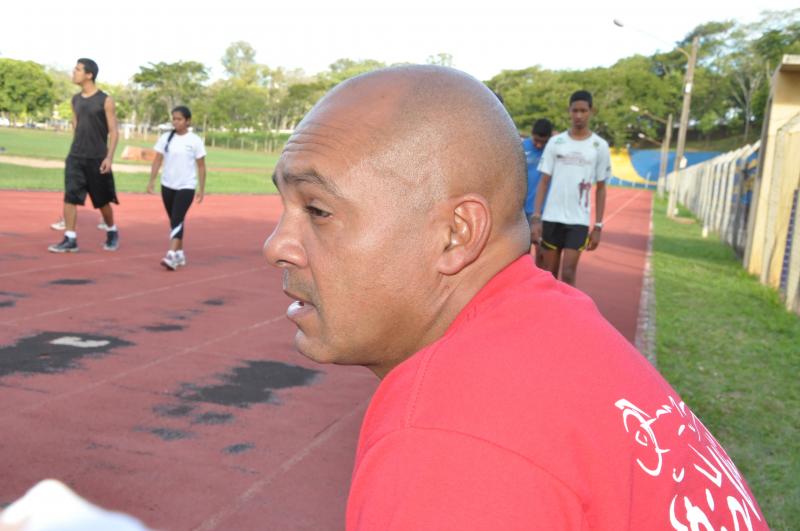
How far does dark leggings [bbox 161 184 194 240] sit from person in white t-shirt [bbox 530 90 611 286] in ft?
13.0

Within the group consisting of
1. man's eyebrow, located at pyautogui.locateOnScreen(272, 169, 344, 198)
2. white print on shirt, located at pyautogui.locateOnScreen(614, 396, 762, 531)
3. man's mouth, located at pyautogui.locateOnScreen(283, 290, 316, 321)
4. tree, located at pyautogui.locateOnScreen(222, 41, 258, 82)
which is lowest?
white print on shirt, located at pyautogui.locateOnScreen(614, 396, 762, 531)

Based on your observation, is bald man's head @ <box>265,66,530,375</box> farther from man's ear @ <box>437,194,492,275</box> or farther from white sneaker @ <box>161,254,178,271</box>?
white sneaker @ <box>161,254,178,271</box>

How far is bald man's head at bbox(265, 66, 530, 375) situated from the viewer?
1.20 m

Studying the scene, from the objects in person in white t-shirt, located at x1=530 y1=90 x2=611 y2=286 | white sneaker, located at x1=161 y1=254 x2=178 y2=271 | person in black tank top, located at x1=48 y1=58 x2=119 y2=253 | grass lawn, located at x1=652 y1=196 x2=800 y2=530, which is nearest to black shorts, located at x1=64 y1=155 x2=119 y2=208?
person in black tank top, located at x1=48 y1=58 x2=119 y2=253

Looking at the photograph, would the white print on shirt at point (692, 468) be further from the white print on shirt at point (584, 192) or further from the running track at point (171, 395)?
the white print on shirt at point (584, 192)

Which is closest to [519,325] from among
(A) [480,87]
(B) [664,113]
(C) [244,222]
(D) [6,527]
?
(A) [480,87]

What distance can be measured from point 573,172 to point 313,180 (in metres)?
6.27

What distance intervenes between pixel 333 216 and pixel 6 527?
60 cm

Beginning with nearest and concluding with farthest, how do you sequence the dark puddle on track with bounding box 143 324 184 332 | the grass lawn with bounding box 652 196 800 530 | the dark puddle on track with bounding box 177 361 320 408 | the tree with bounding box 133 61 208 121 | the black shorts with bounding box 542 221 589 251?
the grass lawn with bounding box 652 196 800 530 < the dark puddle on track with bounding box 177 361 320 408 < the dark puddle on track with bounding box 143 324 184 332 < the black shorts with bounding box 542 221 589 251 < the tree with bounding box 133 61 208 121

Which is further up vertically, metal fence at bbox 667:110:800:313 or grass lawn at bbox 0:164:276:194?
metal fence at bbox 667:110:800:313

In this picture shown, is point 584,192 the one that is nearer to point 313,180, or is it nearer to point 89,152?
point 89,152

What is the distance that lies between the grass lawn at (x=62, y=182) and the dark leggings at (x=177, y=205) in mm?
9670

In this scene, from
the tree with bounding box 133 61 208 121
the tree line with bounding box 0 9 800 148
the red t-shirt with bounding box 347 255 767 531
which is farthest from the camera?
the tree with bounding box 133 61 208 121

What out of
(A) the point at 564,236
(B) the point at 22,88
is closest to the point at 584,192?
(A) the point at 564,236
